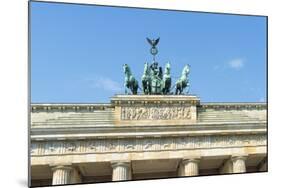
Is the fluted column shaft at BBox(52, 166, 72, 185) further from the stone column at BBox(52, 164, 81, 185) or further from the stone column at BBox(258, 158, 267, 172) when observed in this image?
the stone column at BBox(258, 158, 267, 172)

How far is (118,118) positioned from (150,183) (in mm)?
795

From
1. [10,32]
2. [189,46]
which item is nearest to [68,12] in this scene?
[10,32]

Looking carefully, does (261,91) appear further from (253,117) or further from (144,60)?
(144,60)

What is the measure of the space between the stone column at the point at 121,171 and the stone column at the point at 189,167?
0.57 m

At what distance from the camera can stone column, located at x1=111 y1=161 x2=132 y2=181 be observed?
16.2 ft

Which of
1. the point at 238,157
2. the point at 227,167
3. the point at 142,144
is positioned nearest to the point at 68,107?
the point at 142,144

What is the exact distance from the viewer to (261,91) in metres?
5.44

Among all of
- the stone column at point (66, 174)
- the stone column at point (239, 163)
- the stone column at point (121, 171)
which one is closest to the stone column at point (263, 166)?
the stone column at point (239, 163)

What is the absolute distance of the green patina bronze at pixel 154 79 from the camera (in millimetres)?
4996

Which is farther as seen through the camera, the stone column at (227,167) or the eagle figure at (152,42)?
the stone column at (227,167)

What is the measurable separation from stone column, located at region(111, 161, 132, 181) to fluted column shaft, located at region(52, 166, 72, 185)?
1.58 ft

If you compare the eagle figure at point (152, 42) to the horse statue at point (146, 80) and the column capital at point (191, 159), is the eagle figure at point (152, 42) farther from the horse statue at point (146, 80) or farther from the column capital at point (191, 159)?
the column capital at point (191, 159)

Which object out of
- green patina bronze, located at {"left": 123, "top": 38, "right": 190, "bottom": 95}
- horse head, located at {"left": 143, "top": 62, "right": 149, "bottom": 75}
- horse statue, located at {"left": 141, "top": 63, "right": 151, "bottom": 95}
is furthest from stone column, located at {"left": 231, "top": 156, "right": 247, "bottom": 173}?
horse head, located at {"left": 143, "top": 62, "right": 149, "bottom": 75}

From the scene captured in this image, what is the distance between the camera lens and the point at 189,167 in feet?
17.0
